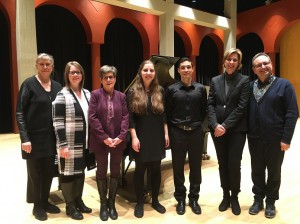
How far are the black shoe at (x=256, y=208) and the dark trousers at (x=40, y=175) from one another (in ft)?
6.38

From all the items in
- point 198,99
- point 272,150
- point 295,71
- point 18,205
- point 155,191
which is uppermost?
point 295,71

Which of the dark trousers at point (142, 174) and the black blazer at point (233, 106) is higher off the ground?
the black blazer at point (233, 106)

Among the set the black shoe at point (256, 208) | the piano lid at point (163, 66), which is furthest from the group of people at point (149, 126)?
the piano lid at point (163, 66)

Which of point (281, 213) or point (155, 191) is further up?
point (155, 191)

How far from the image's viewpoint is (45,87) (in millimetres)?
2744

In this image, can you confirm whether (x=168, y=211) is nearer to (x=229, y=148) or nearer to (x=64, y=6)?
(x=229, y=148)

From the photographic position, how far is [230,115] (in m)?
2.70

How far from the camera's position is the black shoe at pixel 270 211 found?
108 inches

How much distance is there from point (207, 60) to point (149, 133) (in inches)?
426

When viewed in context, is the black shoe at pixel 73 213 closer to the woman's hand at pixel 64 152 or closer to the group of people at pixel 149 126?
the group of people at pixel 149 126

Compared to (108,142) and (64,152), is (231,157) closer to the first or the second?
(108,142)

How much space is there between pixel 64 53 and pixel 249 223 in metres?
7.10

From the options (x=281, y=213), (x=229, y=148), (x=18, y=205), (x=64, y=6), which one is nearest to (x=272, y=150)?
(x=229, y=148)

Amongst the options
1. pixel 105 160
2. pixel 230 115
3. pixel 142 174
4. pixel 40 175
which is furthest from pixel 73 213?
pixel 230 115
